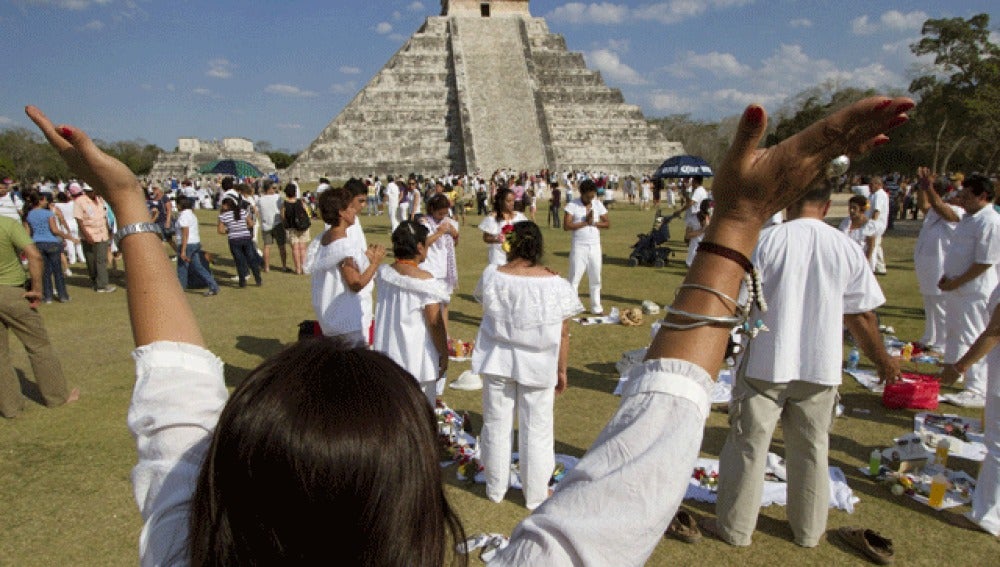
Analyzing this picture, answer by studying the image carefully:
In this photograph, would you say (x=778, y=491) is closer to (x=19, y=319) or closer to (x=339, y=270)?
(x=339, y=270)

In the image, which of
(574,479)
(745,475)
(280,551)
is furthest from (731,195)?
(745,475)

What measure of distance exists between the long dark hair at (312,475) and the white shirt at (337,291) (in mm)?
4149

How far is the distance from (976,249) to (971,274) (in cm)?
25

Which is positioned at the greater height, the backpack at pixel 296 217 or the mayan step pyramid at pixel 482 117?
the mayan step pyramid at pixel 482 117

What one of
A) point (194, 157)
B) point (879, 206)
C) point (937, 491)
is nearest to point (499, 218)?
point (937, 491)

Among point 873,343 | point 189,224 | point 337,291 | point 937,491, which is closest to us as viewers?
point 873,343

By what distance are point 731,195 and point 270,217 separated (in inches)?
490

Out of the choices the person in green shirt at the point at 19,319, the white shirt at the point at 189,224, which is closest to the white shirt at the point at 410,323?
the person in green shirt at the point at 19,319

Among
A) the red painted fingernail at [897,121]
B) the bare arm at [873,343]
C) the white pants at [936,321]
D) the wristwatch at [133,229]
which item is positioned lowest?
the white pants at [936,321]

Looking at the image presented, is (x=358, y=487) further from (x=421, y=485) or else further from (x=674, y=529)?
Result: (x=674, y=529)

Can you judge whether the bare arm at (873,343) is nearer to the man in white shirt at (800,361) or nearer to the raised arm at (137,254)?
the man in white shirt at (800,361)

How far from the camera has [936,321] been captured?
286 inches

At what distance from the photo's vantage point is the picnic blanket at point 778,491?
13.4 feet

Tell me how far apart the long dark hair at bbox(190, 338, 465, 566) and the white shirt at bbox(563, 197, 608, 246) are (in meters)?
7.46
